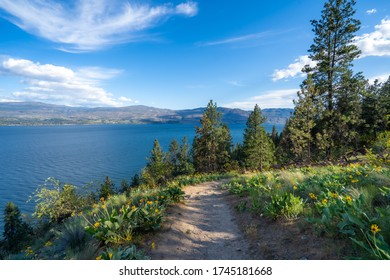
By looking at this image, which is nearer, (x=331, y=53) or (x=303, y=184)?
(x=303, y=184)

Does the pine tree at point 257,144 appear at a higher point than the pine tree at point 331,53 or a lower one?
lower

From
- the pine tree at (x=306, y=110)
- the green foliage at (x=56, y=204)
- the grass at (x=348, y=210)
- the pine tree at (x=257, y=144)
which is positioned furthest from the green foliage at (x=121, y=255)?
the pine tree at (x=257, y=144)

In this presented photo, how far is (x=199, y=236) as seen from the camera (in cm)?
528

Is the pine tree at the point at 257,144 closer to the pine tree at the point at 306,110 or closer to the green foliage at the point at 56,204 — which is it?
the pine tree at the point at 306,110

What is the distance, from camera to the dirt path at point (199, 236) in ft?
14.1

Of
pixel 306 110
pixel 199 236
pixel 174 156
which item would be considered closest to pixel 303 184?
pixel 199 236

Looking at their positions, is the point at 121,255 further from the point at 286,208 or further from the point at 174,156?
the point at 174,156

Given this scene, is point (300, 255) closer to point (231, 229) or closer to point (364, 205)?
point (364, 205)

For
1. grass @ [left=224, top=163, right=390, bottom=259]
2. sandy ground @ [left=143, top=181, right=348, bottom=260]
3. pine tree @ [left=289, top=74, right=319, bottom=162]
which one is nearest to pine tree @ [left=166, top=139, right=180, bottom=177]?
pine tree @ [left=289, top=74, right=319, bottom=162]

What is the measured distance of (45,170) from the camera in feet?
199

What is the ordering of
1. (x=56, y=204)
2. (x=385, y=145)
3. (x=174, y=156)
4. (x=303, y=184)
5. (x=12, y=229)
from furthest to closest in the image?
(x=174, y=156) → (x=12, y=229) → (x=56, y=204) → (x=385, y=145) → (x=303, y=184)

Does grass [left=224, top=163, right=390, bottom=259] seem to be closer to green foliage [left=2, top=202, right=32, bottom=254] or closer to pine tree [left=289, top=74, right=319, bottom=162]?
pine tree [left=289, top=74, right=319, bottom=162]
